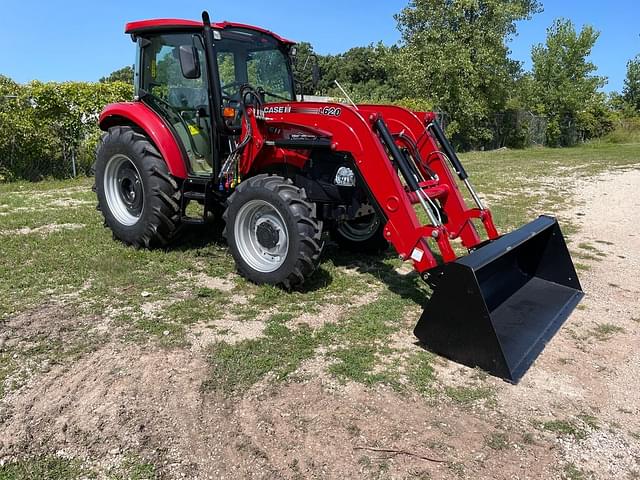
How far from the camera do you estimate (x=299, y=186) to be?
5160 mm

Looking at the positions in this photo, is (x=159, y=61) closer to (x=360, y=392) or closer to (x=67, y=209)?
(x=67, y=209)

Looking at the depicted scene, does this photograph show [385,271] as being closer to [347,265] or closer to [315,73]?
[347,265]

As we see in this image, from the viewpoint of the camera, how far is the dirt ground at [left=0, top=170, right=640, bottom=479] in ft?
8.79

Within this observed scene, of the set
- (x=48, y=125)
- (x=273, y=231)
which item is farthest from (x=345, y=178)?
(x=48, y=125)

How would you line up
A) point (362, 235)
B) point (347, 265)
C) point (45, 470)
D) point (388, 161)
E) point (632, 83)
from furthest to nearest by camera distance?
1. point (632, 83)
2. point (362, 235)
3. point (347, 265)
4. point (388, 161)
5. point (45, 470)

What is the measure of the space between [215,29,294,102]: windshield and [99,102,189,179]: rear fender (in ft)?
2.50

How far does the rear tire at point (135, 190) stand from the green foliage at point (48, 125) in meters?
5.78

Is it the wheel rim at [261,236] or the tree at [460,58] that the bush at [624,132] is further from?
the wheel rim at [261,236]

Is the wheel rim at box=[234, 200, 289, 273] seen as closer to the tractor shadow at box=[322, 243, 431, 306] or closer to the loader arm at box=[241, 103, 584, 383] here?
the loader arm at box=[241, 103, 584, 383]

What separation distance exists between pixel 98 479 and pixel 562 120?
99.8ft

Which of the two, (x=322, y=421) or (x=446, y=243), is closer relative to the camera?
(x=322, y=421)

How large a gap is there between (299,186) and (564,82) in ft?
90.1

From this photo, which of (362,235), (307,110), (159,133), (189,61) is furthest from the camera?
(362,235)

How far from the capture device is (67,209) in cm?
823
